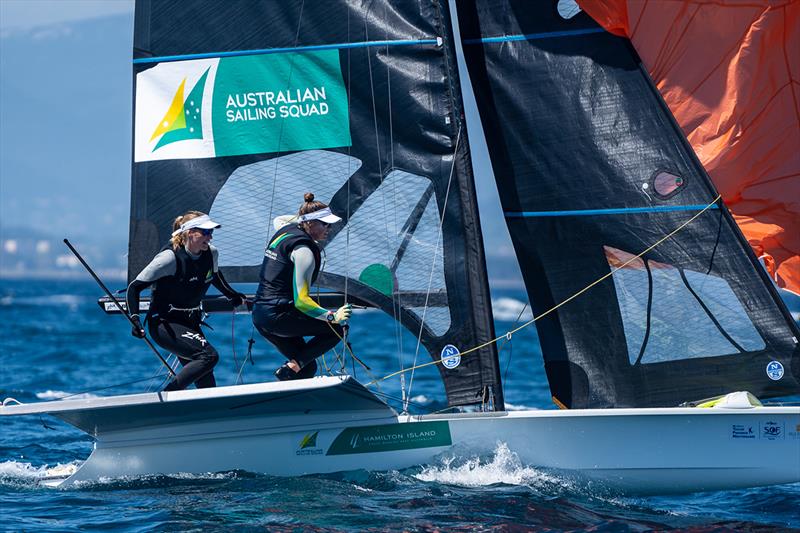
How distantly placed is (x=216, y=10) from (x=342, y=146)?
4.04ft

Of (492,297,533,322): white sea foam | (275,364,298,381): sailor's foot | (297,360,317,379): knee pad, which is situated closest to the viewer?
(275,364,298,381): sailor's foot

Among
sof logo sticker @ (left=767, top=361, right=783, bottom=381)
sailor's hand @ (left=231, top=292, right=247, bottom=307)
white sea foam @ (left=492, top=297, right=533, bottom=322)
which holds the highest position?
white sea foam @ (left=492, top=297, right=533, bottom=322)

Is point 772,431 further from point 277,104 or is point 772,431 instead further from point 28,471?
point 28,471

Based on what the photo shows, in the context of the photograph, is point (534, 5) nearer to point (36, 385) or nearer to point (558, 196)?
point (558, 196)

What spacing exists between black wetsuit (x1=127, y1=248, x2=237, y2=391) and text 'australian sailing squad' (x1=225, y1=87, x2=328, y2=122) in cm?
103

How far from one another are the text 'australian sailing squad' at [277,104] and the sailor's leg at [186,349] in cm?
149

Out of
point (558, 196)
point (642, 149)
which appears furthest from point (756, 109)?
point (558, 196)

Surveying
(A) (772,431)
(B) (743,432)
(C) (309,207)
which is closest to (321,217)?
(C) (309,207)

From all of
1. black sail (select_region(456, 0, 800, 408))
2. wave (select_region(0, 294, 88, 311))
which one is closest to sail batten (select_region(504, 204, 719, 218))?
black sail (select_region(456, 0, 800, 408))

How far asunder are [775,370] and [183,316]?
12.0ft

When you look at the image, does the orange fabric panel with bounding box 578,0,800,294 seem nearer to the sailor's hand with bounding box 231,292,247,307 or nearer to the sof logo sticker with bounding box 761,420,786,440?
the sof logo sticker with bounding box 761,420,786,440

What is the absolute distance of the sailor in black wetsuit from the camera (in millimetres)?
6871

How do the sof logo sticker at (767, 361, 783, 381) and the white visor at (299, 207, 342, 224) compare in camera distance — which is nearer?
the white visor at (299, 207, 342, 224)

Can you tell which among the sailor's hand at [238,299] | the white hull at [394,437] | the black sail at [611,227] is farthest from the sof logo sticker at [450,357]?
the sailor's hand at [238,299]
